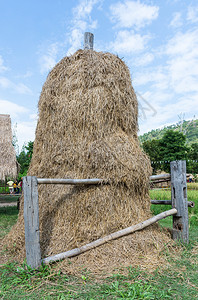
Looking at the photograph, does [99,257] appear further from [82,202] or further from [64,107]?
[64,107]

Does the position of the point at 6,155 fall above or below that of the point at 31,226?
above

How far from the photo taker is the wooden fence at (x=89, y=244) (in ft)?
10.7

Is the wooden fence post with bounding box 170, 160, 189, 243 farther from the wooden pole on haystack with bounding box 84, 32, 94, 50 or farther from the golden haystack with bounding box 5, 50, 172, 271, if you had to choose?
the wooden pole on haystack with bounding box 84, 32, 94, 50

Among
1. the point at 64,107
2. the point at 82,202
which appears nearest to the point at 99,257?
the point at 82,202

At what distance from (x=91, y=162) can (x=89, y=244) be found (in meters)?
1.33

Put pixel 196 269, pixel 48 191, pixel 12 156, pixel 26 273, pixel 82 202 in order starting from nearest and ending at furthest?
pixel 26 273 → pixel 196 269 → pixel 82 202 → pixel 48 191 → pixel 12 156

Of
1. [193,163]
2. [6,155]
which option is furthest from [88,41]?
[193,163]

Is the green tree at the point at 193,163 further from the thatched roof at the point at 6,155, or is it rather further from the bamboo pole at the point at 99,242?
the bamboo pole at the point at 99,242

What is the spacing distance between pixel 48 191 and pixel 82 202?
79 cm

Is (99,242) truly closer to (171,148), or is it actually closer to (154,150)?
(171,148)

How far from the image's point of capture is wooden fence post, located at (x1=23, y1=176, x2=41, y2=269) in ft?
10.6

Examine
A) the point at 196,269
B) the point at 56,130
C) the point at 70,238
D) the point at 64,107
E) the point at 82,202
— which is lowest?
the point at 196,269

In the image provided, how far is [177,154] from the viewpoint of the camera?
96.9 feet

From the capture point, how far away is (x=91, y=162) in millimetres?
4008
